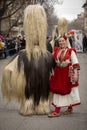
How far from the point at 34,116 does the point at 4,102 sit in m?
1.90

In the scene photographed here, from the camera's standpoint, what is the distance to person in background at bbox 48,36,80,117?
8.83 m

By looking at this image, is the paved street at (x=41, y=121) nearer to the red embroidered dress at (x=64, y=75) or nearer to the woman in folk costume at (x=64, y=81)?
the woman in folk costume at (x=64, y=81)

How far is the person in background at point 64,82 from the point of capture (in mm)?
8828

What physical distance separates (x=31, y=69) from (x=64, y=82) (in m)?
0.64

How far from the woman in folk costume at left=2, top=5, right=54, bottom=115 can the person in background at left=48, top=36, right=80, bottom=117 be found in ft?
0.53

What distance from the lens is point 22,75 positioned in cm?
891

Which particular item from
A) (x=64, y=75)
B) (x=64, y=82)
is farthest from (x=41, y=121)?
(x=64, y=75)

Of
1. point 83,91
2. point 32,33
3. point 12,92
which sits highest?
point 32,33

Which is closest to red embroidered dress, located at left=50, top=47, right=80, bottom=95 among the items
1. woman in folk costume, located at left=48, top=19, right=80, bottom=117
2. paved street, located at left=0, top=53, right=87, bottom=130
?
woman in folk costume, located at left=48, top=19, right=80, bottom=117

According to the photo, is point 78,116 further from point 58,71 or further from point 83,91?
point 83,91

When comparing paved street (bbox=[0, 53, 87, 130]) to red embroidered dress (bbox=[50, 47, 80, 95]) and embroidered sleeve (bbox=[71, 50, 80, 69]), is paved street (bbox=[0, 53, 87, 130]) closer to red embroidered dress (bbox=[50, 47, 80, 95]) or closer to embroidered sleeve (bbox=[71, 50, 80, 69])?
red embroidered dress (bbox=[50, 47, 80, 95])

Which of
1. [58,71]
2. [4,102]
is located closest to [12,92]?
[58,71]

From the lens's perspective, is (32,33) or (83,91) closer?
(32,33)

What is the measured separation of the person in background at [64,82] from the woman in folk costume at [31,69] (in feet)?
0.53
